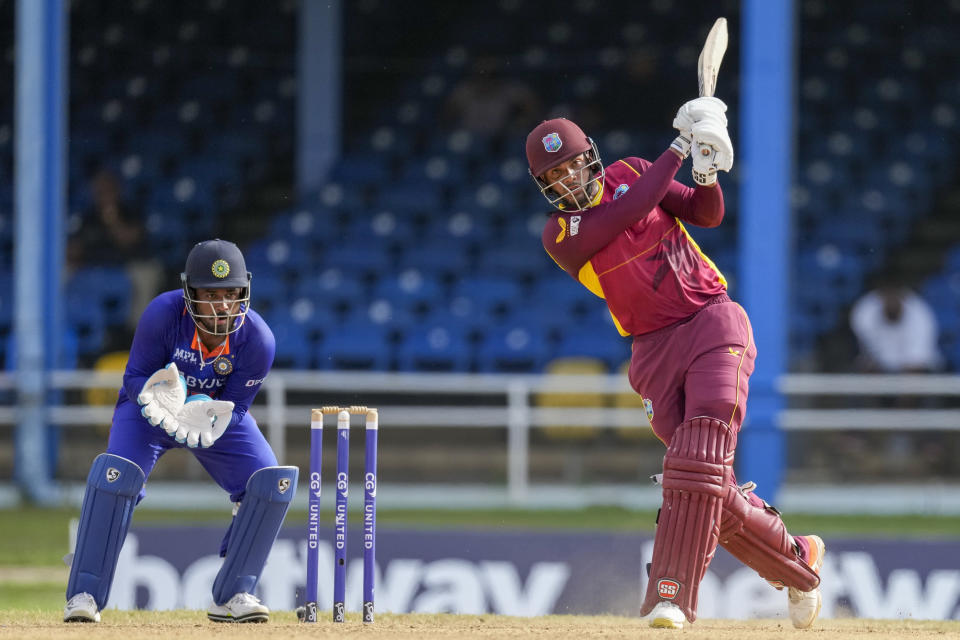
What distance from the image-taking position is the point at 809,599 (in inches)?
240

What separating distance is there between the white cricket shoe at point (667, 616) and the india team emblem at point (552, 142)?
5.76 feet

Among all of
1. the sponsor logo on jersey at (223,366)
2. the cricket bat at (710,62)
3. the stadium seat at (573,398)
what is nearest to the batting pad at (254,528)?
the sponsor logo on jersey at (223,366)

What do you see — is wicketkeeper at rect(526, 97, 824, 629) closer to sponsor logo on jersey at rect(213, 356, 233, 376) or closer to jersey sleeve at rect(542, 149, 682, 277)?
jersey sleeve at rect(542, 149, 682, 277)

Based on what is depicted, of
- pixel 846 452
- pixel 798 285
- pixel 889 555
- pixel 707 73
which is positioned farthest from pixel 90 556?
pixel 798 285

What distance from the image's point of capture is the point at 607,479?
11.9 meters

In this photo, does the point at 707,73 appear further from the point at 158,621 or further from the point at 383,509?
the point at 383,509

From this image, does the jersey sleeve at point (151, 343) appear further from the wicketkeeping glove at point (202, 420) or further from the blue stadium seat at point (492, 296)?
the blue stadium seat at point (492, 296)

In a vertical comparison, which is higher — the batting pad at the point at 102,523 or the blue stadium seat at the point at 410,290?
A: the blue stadium seat at the point at 410,290

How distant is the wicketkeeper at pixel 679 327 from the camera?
5641mm

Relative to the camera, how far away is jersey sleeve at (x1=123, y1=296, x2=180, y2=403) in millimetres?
5945

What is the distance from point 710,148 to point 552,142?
0.60m

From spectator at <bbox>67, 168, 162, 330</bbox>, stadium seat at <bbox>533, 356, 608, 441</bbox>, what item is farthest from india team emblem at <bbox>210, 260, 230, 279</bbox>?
spectator at <bbox>67, 168, 162, 330</bbox>

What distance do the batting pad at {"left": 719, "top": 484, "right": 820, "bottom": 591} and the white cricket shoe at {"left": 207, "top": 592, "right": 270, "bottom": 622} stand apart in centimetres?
189

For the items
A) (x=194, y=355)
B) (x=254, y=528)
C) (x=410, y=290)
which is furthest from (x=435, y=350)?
(x=194, y=355)
